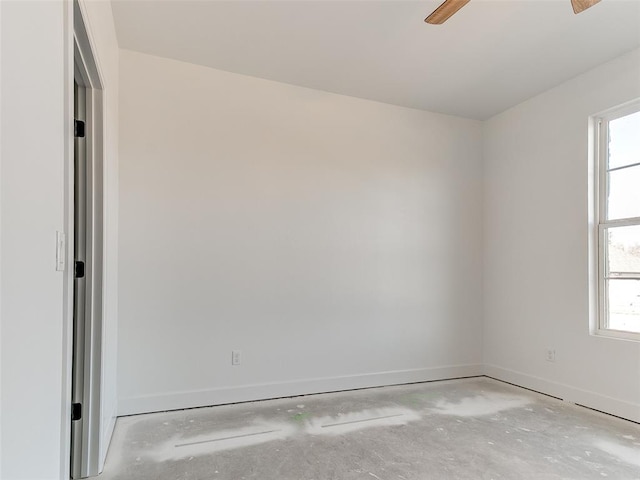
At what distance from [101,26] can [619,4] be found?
307cm

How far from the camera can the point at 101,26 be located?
84.1 inches

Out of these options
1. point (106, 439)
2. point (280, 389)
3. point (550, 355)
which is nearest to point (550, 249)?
point (550, 355)

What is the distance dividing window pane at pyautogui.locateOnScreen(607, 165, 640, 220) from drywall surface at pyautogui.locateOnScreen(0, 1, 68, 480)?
3.72 meters

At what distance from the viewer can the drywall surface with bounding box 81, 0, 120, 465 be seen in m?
2.11

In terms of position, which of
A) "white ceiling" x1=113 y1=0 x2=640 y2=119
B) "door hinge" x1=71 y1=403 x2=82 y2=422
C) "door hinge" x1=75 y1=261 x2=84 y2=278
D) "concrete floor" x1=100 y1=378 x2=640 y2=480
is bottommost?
"concrete floor" x1=100 y1=378 x2=640 y2=480

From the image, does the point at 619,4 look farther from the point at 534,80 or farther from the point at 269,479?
the point at 269,479

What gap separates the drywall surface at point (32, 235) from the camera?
83 cm

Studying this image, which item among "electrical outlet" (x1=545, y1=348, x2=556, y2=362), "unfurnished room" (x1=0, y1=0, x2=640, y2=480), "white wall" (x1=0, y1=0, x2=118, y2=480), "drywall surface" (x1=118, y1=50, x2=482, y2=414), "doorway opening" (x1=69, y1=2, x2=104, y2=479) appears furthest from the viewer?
"electrical outlet" (x1=545, y1=348, x2=556, y2=362)

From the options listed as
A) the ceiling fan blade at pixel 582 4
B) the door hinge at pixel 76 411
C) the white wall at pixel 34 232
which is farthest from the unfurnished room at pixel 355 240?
the white wall at pixel 34 232

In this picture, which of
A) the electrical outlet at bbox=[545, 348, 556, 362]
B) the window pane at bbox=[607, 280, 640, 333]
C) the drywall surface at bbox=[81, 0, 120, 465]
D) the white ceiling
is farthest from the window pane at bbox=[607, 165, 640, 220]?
the drywall surface at bbox=[81, 0, 120, 465]

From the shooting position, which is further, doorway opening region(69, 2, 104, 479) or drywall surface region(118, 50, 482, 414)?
drywall surface region(118, 50, 482, 414)

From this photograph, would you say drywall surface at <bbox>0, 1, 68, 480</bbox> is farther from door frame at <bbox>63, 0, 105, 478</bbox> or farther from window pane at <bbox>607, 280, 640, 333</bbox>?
window pane at <bbox>607, 280, 640, 333</bbox>

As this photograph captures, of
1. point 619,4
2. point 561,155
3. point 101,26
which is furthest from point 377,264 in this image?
point 101,26

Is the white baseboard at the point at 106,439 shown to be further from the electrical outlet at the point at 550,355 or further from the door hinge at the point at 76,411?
the electrical outlet at the point at 550,355
